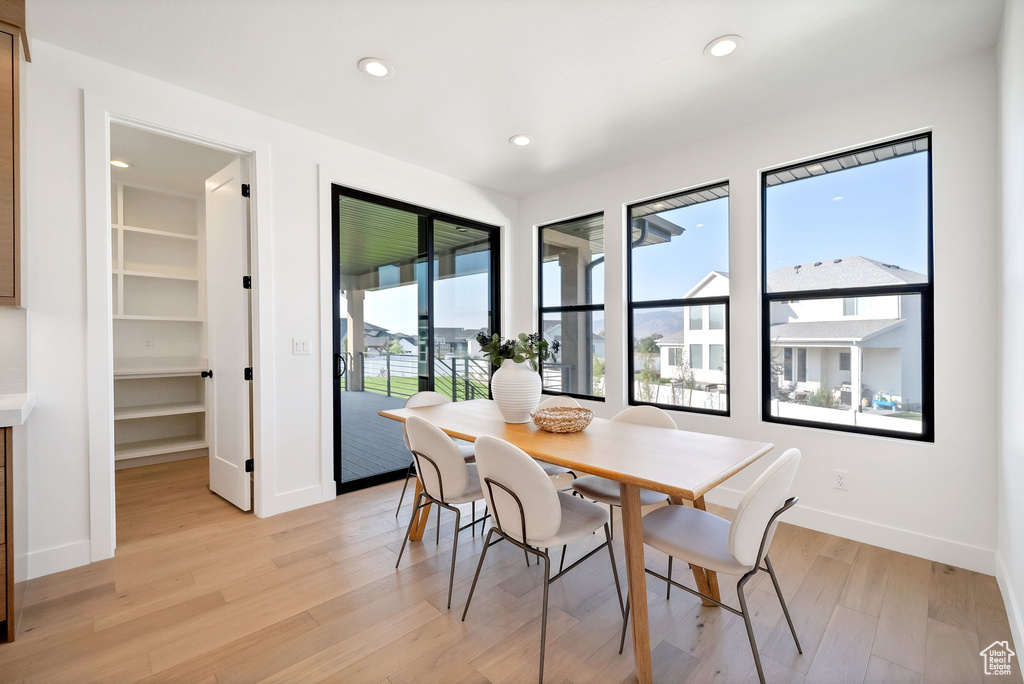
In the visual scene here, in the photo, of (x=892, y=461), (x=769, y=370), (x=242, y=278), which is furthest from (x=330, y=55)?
(x=892, y=461)

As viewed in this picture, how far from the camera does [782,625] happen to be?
1.80m

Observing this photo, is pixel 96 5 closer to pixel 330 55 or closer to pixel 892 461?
pixel 330 55

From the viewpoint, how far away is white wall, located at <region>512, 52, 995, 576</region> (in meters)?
2.22

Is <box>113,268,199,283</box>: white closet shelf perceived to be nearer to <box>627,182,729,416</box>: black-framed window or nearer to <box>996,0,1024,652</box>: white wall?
<box>627,182,729,416</box>: black-framed window

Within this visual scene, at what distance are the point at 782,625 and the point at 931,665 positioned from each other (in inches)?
18.0

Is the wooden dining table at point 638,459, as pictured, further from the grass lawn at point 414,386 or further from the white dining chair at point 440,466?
the grass lawn at point 414,386

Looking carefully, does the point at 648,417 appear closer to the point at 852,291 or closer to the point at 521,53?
the point at 852,291

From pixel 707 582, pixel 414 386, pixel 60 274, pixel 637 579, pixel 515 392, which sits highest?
pixel 60 274

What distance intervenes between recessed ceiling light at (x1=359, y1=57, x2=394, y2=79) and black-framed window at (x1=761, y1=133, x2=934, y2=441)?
2.49 metres

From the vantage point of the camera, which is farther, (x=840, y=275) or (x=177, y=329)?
(x=177, y=329)

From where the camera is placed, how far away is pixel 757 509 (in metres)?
1.37

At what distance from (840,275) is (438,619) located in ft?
9.58

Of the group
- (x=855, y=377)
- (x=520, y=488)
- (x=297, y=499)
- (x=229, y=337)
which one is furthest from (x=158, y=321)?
(x=855, y=377)

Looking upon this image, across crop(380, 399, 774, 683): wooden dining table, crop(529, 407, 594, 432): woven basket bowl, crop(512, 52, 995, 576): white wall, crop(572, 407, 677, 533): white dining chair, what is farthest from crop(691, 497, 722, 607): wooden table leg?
crop(512, 52, 995, 576): white wall
